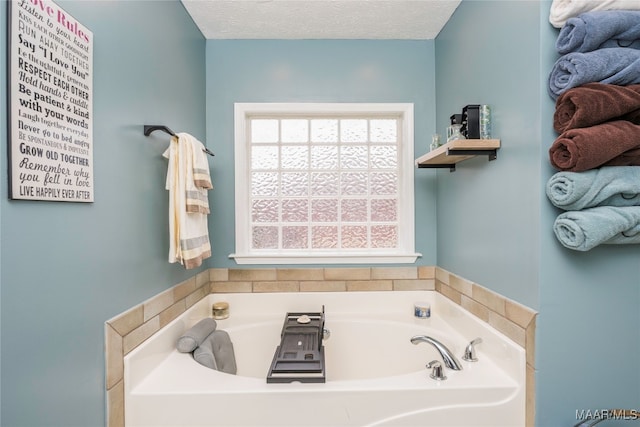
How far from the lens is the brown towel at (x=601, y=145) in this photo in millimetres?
981

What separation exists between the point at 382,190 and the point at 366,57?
90 cm

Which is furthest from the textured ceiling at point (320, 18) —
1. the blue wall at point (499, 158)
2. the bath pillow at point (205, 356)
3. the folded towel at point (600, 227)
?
the bath pillow at point (205, 356)

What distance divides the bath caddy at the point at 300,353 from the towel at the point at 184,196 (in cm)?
60

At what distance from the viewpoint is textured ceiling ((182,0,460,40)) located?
70.9 inches

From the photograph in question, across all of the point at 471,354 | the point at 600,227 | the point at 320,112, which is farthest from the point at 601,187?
the point at 320,112

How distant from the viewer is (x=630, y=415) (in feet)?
3.60

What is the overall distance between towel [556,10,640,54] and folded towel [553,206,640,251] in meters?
0.54

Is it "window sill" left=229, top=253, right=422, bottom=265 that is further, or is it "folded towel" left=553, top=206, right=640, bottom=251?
"window sill" left=229, top=253, right=422, bottom=265

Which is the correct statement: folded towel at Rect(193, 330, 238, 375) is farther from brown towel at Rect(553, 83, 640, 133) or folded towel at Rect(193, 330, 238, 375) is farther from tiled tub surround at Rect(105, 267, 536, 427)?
brown towel at Rect(553, 83, 640, 133)

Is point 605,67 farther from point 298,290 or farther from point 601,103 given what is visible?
point 298,290

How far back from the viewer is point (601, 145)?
98 centimetres

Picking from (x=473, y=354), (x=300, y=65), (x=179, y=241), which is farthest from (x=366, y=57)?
(x=473, y=354)

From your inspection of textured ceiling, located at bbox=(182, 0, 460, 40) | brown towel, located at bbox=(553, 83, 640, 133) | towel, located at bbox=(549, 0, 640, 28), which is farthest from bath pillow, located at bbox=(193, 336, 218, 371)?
towel, located at bbox=(549, 0, 640, 28)

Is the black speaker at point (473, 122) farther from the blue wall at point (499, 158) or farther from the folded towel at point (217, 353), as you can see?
the folded towel at point (217, 353)
